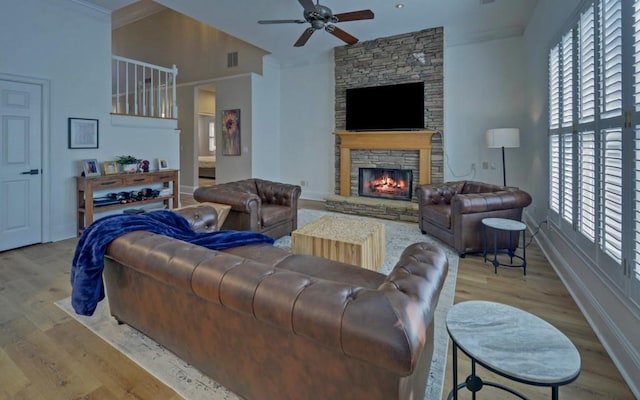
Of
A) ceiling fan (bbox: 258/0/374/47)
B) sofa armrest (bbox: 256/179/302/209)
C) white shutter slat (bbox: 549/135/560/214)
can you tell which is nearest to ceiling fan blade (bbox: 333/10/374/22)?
ceiling fan (bbox: 258/0/374/47)

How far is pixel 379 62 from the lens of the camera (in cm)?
625

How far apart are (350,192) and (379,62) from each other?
2.58 meters

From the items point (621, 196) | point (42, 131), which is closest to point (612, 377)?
point (621, 196)

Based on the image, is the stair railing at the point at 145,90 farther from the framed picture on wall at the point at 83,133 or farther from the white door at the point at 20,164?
the white door at the point at 20,164

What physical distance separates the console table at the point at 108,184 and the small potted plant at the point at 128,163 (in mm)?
182

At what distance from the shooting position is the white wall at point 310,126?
721cm

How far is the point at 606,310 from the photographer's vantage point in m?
2.16

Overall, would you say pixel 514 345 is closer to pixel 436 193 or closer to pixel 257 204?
pixel 257 204

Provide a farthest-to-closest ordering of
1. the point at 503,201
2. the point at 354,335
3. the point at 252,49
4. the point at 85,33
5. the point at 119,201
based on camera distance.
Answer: the point at 252,49
the point at 119,201
the point at 85,33
the point at 503,201
the point at 354,335

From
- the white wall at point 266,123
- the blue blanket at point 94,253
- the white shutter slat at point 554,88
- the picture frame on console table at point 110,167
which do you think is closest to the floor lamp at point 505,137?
the white shutter slat at point 554,88

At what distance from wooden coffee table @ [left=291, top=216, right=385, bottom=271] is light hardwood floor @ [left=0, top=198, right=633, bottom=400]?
0.82m

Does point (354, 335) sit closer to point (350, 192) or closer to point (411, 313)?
point (411, 313)

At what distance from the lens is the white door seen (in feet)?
12.9

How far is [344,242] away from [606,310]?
187 centimetres
